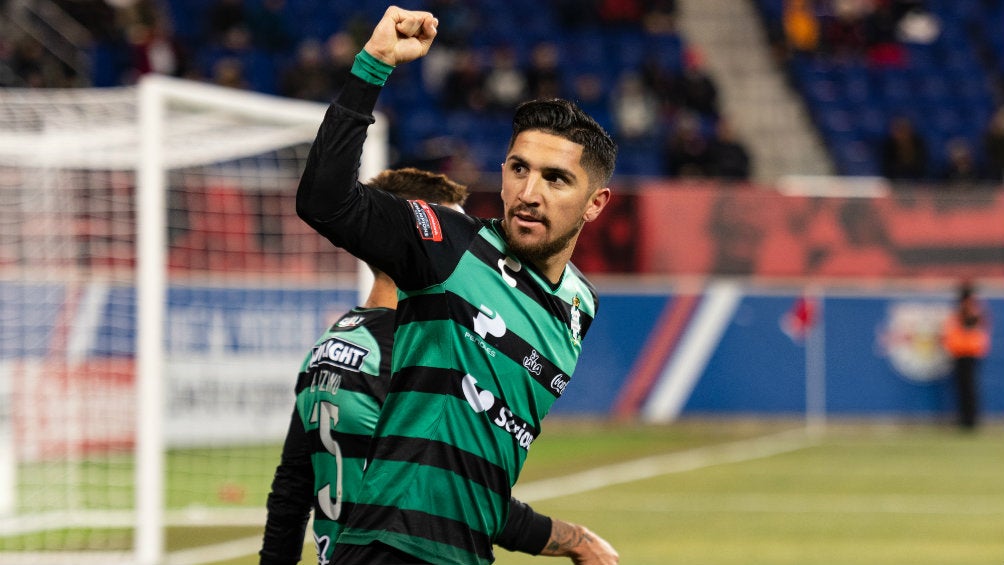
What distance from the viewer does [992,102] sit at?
2228 centimetres

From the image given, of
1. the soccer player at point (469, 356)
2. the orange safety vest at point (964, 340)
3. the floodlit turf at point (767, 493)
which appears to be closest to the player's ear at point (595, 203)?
the soccer player at point (469, 356)

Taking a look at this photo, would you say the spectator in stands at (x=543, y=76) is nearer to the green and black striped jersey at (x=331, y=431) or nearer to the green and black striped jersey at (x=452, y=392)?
the green and black striped jersey at (x=331, y=431)

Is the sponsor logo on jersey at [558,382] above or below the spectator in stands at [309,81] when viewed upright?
below

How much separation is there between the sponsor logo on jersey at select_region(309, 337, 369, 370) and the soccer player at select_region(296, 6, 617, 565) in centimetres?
76

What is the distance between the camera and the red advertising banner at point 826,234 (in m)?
18.3

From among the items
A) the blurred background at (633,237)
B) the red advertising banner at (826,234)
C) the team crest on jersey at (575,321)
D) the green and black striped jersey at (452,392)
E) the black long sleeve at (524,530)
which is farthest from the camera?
the red advertising banner at (826,234)

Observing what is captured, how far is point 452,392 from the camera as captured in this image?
3.57 m

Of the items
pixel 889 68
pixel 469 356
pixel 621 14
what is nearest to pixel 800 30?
pixel 889 68

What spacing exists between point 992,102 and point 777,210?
18.8ft

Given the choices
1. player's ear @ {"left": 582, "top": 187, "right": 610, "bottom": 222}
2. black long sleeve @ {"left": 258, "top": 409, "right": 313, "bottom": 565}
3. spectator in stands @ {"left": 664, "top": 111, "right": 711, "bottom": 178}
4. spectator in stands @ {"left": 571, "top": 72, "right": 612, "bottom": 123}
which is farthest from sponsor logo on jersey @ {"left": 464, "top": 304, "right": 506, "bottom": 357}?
spectator in stands @ {"left": 571, "top": 72, "right": 612, "bottom": 123}

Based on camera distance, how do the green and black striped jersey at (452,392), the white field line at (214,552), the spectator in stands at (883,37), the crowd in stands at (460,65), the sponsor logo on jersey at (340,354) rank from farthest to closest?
the spectator in stands at (883,37), the crowd in stands at (460,65), the white field line at (214,552), the sponsor logo on jersey at (340,354), the green and black striped jersey at (452,392)

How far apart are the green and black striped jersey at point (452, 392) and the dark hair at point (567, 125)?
264 millimetres

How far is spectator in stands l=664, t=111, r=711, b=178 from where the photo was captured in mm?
19625

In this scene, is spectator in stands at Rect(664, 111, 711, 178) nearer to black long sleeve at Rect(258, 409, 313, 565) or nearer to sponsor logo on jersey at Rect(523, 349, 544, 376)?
black long sleeve at Rect(258, 409, 313, 565)
